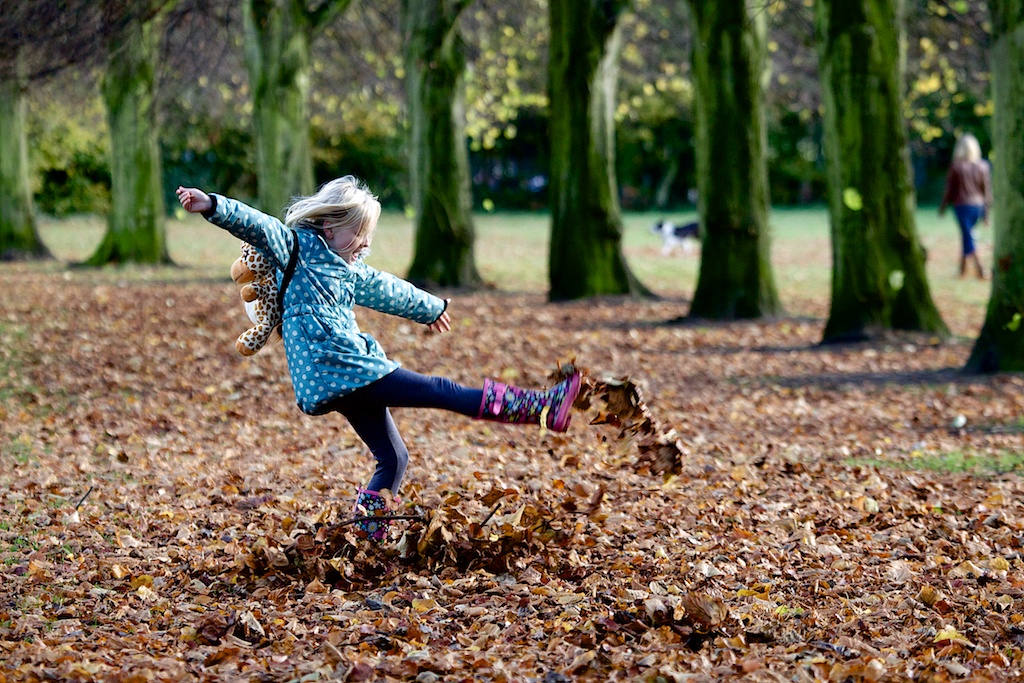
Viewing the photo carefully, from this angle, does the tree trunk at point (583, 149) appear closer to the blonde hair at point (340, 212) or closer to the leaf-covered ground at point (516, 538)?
the leaf-covered ground at point (516, 538)

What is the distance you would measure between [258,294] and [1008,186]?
6.64 m

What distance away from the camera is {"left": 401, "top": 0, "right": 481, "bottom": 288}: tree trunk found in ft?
51.4

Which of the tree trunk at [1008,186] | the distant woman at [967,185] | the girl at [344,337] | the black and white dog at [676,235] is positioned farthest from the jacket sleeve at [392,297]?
the black and white dog at [676,235]

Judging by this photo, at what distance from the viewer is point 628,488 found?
258 inches

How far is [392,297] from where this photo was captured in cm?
526

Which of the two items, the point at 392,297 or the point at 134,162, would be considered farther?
the point at 134,162

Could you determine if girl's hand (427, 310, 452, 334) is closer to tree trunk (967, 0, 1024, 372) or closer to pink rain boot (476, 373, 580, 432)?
pink rain boot (476, 373, 580, 432)

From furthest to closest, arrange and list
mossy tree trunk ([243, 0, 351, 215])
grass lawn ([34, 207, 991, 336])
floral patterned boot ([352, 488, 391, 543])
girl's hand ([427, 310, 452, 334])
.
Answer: grass lawn ([34, 207, 991, 336]), mossy tree trunk ([243, 0, 351, 215]), girl's hand ([427, 310, 452, 334]), floral patterned boot ([352, 488, 391, 543])

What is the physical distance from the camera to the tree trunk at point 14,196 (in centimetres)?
2014

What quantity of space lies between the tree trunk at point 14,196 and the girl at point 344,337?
16.7 metres

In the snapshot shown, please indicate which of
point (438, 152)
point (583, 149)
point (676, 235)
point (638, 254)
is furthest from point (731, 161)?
point (638, 254)

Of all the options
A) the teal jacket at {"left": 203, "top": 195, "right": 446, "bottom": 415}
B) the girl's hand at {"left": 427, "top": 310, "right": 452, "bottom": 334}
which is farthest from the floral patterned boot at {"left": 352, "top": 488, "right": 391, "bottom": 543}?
→ the girl's hand at {"left": 427, "top": 310, "right": 452, "bottom": 334}

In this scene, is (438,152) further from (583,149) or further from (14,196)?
(14,196)

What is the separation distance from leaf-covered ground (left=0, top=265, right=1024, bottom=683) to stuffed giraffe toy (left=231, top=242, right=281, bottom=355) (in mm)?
902
